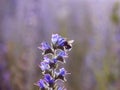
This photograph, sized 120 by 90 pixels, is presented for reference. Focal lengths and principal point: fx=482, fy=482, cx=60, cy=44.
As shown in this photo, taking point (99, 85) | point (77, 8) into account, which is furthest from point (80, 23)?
point (99, 85)

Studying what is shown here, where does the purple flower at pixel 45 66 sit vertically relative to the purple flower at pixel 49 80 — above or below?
above

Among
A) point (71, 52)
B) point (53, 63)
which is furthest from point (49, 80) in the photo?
point (71, 52)

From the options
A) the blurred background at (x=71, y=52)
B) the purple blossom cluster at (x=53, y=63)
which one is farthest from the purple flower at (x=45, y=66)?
the blurred background at (x=71, y=52)

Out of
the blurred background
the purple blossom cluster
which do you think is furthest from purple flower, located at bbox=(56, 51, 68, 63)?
the blurred background

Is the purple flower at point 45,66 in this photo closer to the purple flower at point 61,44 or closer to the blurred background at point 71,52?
the purple flower at point 61,44

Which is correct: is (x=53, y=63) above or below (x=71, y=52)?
A: below

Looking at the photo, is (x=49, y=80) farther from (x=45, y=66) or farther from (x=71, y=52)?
(x=71, y=52)

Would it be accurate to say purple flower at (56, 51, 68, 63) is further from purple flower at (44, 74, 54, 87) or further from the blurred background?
the blurred background

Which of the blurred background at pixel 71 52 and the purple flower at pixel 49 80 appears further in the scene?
the blurred background at pixel 71 52

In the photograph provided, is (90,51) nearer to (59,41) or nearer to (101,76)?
(101,76)
